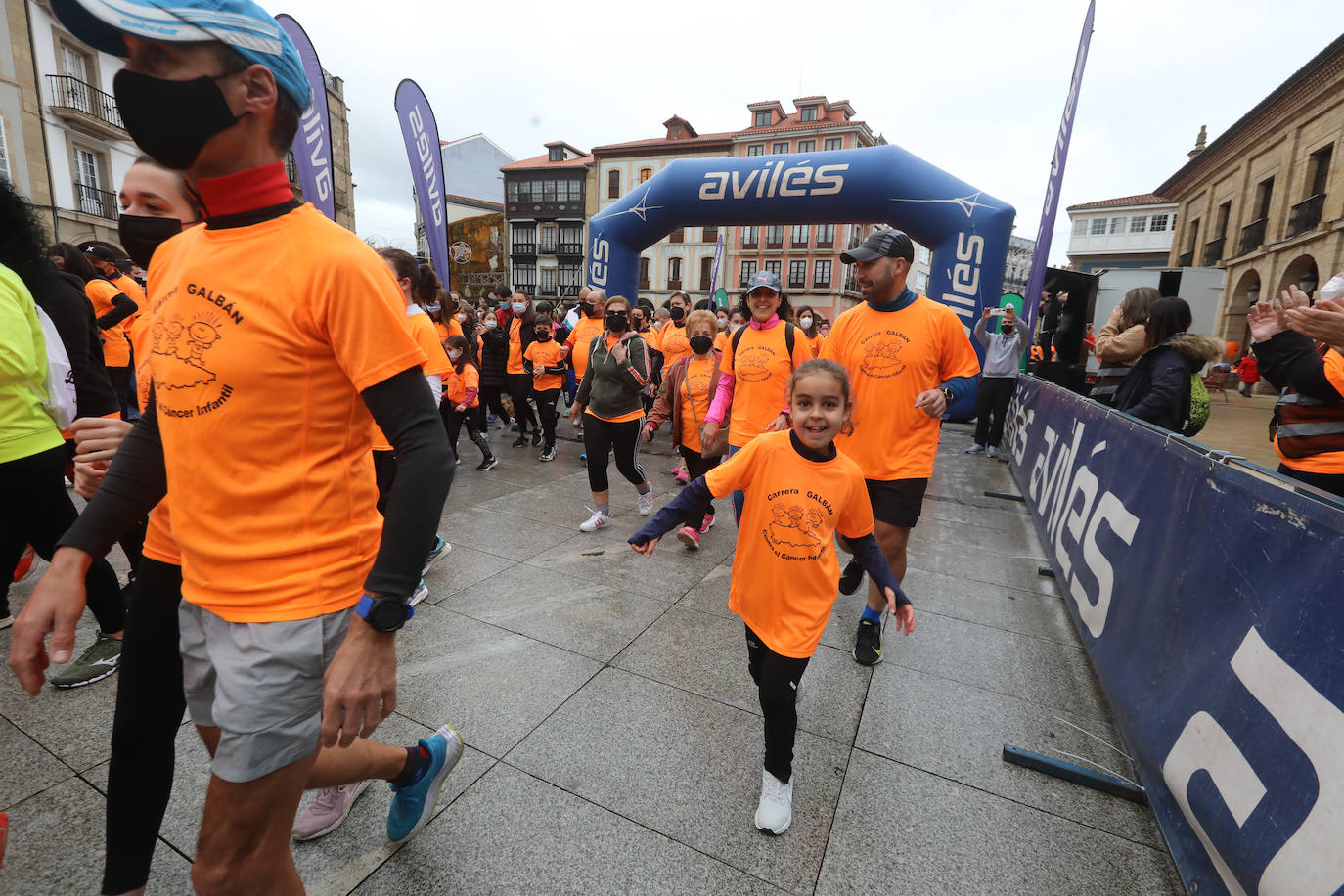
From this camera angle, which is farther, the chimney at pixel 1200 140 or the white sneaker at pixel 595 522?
the chimney at pixel 1200 140

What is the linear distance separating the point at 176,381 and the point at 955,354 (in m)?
3.19

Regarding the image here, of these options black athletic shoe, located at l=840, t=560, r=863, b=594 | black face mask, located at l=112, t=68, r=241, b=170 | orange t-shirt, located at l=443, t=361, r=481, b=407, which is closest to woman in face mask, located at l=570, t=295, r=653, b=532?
orange t-shirt, located at l=443, t=361, r=481, b=407

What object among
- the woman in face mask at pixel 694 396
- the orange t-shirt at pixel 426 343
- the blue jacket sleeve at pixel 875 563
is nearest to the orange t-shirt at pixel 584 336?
the woman in face mask at pixel 694 396

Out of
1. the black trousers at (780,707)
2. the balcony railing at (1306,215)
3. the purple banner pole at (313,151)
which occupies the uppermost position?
the balcony railing at (1306,215)

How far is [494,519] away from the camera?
17.7ft

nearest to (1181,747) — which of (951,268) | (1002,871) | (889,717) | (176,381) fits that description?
(1002,871)

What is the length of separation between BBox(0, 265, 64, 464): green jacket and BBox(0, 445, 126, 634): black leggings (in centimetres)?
6

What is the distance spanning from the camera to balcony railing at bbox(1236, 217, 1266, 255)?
67.9ft

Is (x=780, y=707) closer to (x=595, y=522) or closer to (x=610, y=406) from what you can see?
(x=595, y=522)

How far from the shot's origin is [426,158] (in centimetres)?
746

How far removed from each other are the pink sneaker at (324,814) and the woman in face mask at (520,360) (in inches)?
257

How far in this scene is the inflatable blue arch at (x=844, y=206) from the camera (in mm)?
7344

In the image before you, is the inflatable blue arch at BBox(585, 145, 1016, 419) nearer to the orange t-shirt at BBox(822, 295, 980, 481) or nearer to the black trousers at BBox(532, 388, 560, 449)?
the black trousers at BBox(532, 388, 560, 449)

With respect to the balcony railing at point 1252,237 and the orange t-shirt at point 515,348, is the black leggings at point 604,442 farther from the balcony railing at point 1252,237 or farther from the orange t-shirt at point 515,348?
the balcony railing at point 1252,237
